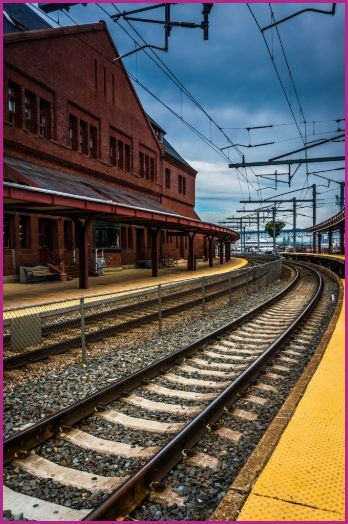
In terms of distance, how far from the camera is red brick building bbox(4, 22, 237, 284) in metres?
19.6

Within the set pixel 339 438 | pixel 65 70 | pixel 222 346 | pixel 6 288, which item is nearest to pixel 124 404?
pixel 339 438

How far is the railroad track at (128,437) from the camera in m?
3.59

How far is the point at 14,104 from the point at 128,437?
2003cm

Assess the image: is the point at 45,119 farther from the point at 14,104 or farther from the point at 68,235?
the point at 68,235

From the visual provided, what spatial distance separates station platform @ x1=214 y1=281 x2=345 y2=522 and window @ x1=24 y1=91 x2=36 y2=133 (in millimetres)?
20695

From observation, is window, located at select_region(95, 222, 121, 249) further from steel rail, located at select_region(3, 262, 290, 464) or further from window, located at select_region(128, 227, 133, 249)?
steel rail, located at select_region(3, 262, 290, 464)

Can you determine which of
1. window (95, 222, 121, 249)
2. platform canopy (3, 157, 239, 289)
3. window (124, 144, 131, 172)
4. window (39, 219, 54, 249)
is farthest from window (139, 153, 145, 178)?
window (39, 219, 54, 249)

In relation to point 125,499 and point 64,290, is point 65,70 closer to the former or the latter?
point 64,290

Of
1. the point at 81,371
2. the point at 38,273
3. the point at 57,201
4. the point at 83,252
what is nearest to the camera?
the point at 81,371

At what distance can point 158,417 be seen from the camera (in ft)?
17.5

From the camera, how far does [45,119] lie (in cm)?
2278

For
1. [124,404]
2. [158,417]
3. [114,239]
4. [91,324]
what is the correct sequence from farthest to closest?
[114,239], [91,324], [124,404], [158,417]

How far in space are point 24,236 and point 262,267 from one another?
12.6 meters

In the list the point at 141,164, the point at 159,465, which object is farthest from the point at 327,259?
the point at 159,465
